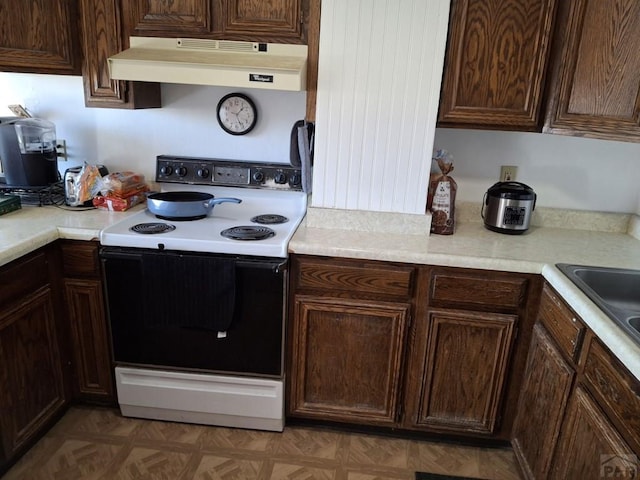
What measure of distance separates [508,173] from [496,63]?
61 centimetres

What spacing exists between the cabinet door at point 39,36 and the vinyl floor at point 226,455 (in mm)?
1546

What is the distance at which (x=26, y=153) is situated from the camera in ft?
7.50

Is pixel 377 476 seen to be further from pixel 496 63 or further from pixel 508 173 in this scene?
pixel 496 63

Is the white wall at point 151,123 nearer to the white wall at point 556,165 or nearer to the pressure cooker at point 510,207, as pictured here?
the white wall at point 556,165

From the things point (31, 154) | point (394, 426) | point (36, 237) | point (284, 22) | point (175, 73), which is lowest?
point (394, 426)

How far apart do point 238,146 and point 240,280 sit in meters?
0.82

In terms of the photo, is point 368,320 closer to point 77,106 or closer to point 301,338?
point 301,338

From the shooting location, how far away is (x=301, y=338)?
79.5 inches

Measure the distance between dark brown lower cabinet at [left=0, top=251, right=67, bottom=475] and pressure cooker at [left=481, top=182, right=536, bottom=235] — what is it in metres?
1.88

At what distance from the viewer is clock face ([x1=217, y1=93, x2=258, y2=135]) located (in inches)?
93.1

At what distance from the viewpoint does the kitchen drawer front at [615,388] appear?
120 cm

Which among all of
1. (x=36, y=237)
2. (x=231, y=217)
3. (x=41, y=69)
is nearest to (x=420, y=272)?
(x=231, y=217)

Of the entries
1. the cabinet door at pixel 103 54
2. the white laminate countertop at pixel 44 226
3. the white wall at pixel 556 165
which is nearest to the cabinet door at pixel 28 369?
the white laminate countertop at pixel 44 226

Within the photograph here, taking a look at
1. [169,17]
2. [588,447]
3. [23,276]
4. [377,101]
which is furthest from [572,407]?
[169,17]
